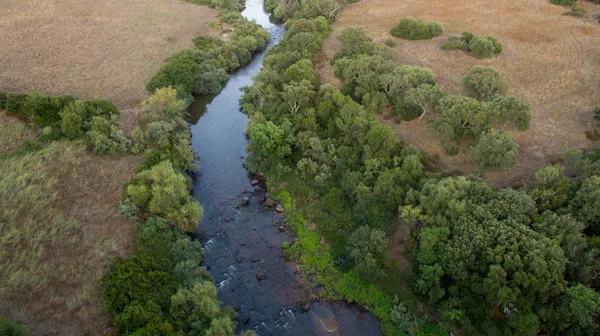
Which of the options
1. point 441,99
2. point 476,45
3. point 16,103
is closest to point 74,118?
point 16,103

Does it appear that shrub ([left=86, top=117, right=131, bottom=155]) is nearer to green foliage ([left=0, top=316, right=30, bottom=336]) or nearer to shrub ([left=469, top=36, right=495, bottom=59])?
green foliage ([left=0, top=316, right=30, bottom=336])

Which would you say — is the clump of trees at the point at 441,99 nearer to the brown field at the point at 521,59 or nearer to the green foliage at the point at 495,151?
the green foliage at the point at 495,151

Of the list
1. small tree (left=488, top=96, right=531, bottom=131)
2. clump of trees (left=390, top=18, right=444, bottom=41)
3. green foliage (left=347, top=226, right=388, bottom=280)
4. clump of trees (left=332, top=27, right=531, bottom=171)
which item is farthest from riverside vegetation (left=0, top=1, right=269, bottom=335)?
small tree (left=488, top=96, right=531, bottom=131)

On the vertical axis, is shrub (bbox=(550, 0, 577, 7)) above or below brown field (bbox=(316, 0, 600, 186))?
above

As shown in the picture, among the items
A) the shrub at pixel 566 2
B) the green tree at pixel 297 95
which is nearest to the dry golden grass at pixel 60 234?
the green tree at pixel 297 95

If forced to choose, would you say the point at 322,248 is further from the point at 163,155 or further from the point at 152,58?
the point at 152,58

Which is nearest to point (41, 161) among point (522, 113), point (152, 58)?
point (152, 58)

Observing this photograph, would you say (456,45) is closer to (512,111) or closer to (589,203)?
(512,111)
